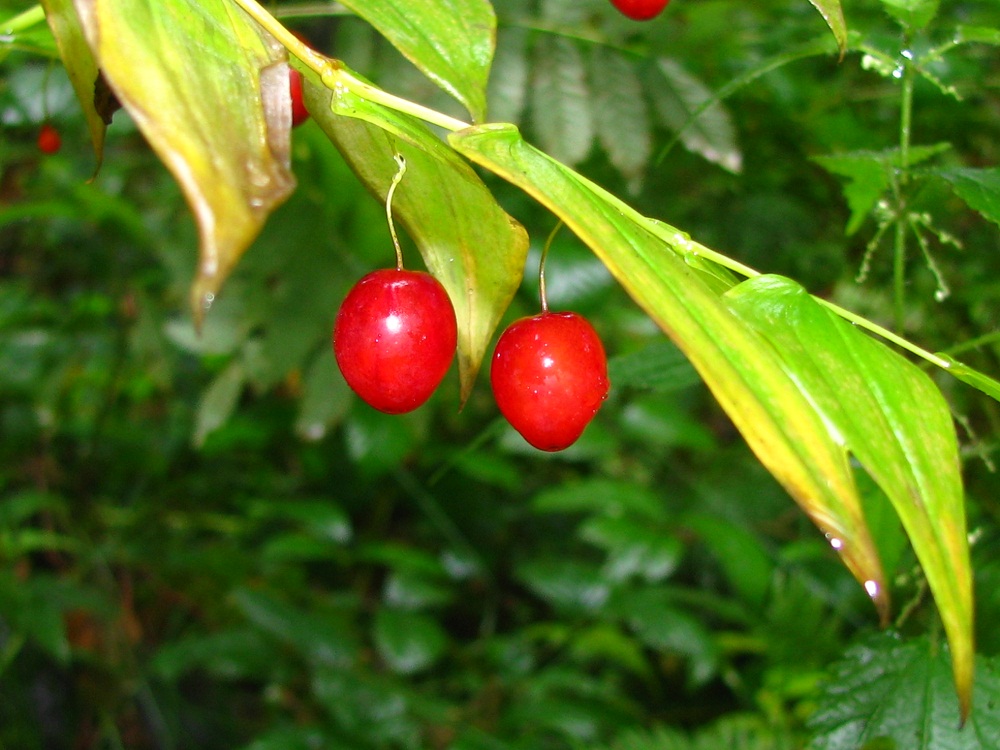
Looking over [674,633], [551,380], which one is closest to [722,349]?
[551,380]

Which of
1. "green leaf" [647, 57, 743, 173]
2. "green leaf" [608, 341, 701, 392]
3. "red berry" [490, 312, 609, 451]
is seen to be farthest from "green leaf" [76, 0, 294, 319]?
"green leaf" [647, 57, 743, 173]

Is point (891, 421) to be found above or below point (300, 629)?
above

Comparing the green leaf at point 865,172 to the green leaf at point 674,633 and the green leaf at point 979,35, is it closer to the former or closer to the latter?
the green leaf at point 979,35

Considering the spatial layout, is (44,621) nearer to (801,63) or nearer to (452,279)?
(452,279)

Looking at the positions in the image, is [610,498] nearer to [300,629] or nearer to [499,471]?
[499,471]

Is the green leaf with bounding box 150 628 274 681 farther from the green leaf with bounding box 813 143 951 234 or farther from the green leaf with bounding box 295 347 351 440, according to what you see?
the green leaf with bounding box 813 143 951 234

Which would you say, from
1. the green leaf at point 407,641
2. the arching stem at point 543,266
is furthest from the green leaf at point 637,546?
the arching stem at point 543,266

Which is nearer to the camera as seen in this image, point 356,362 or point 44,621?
point 356,362

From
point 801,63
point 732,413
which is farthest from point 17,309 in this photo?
point 732,413
